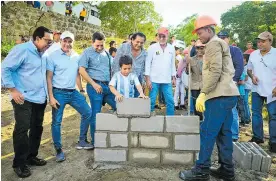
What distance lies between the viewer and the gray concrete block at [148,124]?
3.68 m

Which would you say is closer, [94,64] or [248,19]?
[94,64]

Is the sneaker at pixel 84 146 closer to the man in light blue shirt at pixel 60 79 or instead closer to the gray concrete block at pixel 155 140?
the man in light blue shirt at pixel 60 79

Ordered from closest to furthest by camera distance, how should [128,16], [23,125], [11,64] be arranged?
[11,64], [23,125], [128,16]

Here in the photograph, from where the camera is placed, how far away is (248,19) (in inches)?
1636

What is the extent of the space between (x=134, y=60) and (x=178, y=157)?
68.5 inches

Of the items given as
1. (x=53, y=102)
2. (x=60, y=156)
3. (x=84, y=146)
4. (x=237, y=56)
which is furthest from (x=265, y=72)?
(x=60, y=156)

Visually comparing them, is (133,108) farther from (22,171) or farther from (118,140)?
(22,171)

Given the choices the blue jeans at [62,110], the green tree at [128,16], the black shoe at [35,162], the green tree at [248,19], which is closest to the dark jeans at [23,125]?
the black shoe at [35,162]

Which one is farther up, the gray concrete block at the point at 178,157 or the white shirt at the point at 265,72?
the white shirt at the point at 265,72

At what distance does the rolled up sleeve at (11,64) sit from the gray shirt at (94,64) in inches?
39.0

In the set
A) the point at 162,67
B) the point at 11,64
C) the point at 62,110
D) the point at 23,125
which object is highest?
the point at 162,67

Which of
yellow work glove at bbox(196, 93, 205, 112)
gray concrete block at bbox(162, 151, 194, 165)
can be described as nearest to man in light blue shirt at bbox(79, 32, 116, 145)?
gray concrete block at bbox(162, 151, 194, 165)

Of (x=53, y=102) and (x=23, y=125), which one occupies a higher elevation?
(x=53, y=102)

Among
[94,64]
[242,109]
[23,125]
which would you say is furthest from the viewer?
[242,109]
